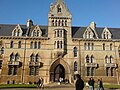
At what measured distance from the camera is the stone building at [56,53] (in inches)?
1837

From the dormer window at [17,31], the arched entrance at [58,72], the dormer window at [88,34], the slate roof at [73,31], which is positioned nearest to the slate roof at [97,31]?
the slate roof at [73,31]

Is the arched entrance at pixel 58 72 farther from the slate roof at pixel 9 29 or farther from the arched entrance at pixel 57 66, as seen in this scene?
the slate roof at pixel 9 29

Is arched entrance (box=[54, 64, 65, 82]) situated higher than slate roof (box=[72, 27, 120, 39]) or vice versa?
slate roof (box=[72, 27, 120, 39])

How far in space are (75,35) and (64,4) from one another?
9.23 meters

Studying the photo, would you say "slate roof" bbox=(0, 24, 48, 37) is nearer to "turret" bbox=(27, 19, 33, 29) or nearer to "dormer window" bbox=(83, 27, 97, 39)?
"turret" bbox=(27, 19, 33, 29)

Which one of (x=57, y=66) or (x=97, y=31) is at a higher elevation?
(x=97, y=31)

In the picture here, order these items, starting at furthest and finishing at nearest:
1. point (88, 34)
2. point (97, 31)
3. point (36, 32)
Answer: point (97, 31), point (88, 34), point (36, 32)

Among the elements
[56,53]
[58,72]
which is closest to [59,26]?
[56,53]

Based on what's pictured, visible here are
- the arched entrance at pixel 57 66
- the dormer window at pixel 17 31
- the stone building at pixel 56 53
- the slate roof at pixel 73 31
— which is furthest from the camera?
the slate roof at pixel 73 31

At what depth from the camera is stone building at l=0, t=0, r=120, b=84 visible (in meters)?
46.7

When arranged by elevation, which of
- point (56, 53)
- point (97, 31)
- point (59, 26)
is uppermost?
point (59, 26)

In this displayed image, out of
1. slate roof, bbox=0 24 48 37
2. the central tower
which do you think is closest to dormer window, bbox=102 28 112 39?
the central tower

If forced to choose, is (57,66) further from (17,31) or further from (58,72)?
(17,31)

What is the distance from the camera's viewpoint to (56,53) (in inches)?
1852
